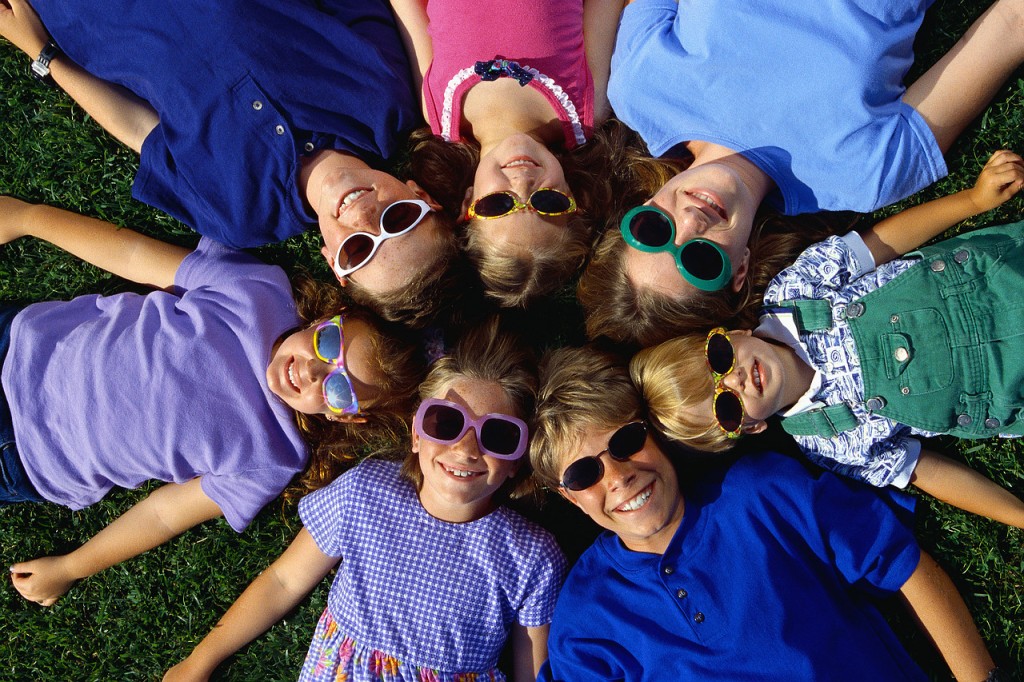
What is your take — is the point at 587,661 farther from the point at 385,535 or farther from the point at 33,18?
the point at 33,18

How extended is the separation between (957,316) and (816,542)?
1113mm

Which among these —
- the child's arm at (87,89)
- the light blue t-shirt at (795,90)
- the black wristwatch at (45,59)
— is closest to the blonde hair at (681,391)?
the light blue t-shirt at (795,90)

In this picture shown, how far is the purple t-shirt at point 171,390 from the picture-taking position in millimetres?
3410

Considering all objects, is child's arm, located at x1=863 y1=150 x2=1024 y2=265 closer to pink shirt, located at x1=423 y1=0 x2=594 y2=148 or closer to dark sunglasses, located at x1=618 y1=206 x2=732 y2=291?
dark sunglasses, located at x1=618 y1=206 x2=732 y2=291

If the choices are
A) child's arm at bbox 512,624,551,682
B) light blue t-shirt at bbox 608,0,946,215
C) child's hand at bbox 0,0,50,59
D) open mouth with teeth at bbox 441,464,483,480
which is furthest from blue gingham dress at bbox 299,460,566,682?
child's hand at bbox 0,0,50,59

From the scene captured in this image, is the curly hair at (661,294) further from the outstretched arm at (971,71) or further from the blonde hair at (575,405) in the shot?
the outstretched arm at (971,71)

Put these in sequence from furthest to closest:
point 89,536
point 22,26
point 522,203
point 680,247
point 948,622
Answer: point 89,536 → point 22,26 → point 948,622 → point 522,203 → point 680,247

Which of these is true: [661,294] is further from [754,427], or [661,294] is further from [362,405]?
[362,405]

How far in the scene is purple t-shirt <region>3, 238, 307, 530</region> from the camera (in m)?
3.41

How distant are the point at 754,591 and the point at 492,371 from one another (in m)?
1.45

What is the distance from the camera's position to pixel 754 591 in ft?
10.1

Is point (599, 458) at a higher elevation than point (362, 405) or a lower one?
higher

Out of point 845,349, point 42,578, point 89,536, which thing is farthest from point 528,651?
point 42,578

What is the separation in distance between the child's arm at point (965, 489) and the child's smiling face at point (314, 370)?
2.53 meters
